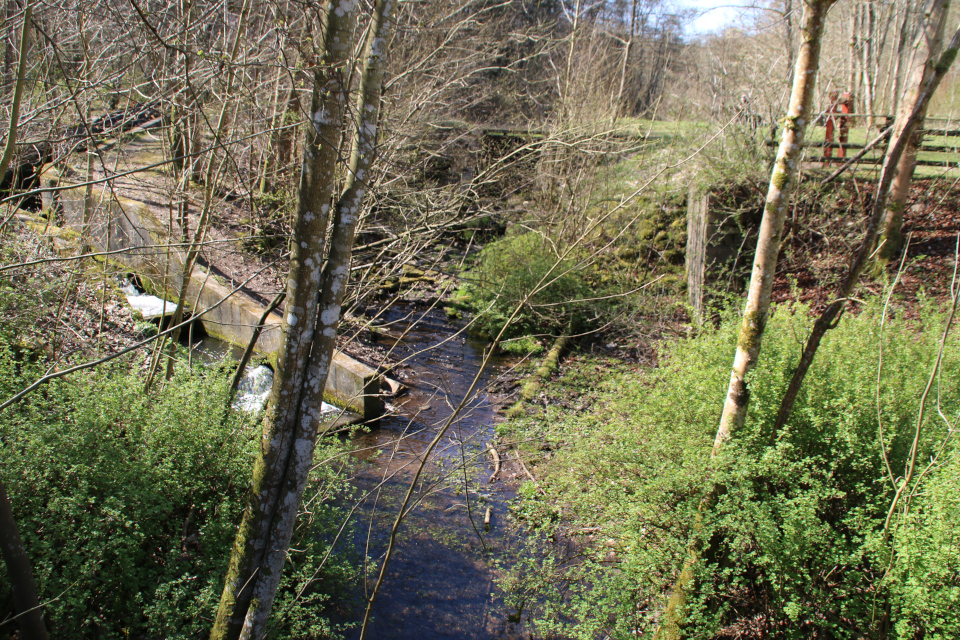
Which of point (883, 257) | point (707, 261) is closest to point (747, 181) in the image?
Answer: point (707, 261)

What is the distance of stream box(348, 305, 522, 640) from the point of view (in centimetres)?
517

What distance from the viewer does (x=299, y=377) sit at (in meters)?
3.26

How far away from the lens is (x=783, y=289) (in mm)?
11062

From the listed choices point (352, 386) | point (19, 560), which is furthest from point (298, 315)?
point (352, 386)

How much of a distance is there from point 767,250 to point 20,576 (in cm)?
484

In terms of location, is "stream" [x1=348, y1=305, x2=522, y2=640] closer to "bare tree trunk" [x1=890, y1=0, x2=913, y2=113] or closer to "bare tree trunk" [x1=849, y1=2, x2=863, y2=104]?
"bare tree trunk" [x1=890, y1=0, x2=913, y2=113]

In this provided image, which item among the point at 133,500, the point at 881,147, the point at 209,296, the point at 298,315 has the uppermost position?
the point at 881,147

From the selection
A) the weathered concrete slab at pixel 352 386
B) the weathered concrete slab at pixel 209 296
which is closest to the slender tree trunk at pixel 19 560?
the weathered concrete slab at pixel 209 296

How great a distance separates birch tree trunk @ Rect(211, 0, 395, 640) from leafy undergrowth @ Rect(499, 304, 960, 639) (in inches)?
84.7

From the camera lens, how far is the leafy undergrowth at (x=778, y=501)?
3494mm

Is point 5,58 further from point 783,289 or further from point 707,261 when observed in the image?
point 783,289

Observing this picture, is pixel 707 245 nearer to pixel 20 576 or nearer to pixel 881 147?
pixel 881 147

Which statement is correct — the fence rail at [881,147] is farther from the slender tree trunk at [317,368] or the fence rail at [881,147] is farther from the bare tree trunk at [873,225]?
the slender tree trunk at [317,368]

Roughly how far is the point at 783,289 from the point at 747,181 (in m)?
2.11
